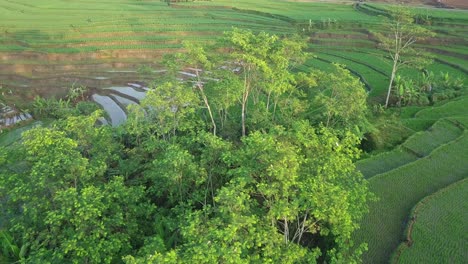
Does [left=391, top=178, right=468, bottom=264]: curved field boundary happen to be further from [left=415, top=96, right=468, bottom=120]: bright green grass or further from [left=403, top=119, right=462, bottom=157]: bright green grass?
[left=415, top=96, right=468, bottom=120]: bright green grass

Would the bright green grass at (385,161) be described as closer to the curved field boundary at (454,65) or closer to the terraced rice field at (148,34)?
the terraced rice field at (148,34)

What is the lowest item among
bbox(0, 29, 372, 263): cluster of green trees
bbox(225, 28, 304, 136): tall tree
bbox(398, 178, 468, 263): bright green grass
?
bbox(398, 178, 468, 263): bright green grass

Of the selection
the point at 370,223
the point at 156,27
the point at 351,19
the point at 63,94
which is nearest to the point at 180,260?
the point at 370,223

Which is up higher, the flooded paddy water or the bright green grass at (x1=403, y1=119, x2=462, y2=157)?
the flooded paddy water

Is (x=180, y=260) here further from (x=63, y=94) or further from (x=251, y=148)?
(x=63, y=94)

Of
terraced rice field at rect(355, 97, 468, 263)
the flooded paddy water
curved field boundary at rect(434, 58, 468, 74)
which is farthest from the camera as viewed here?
curved field boundary at rect(434, 58, 468, 74)

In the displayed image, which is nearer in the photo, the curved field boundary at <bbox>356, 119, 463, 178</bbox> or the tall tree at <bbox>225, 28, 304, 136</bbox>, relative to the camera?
the tall tree at <bbox>225, 28, 304, 136</bbox>

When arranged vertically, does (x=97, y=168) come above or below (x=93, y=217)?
above

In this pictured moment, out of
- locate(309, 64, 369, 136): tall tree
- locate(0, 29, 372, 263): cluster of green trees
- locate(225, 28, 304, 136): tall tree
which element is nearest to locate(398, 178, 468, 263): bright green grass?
locate(0, 29, 372, 263): cluster of green trees
